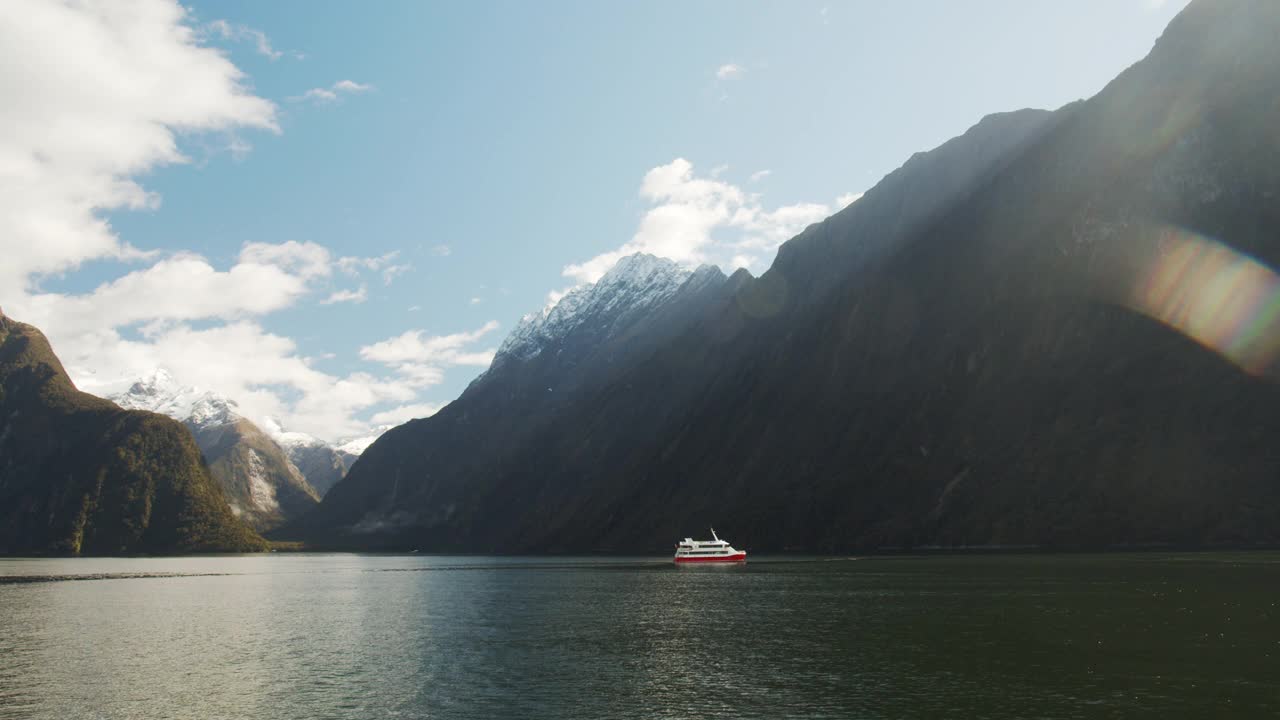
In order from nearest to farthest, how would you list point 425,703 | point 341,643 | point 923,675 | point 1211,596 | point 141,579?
1. point 425,703
2. point 923,675
3. point 341,643
4. point 1211,596
5. point 141,579

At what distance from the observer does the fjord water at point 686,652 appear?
49906 millimetres

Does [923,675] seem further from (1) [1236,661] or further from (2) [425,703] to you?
(2) [425,703]

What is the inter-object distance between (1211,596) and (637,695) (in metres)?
69.0

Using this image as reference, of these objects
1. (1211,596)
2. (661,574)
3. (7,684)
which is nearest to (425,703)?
(7,684)

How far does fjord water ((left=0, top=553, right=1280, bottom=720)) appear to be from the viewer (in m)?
49.9

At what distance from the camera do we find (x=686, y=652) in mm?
69375

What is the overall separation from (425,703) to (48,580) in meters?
169

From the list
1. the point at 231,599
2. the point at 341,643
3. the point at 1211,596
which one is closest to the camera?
the point at 341,643

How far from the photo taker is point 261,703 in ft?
171

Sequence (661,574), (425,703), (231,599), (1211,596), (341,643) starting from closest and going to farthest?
(425,703) < (341,643) < (1211,596) < (231,599) < (661,574)

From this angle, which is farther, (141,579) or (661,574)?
(141,579)

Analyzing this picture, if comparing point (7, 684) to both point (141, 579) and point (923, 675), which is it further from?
point (141, 579)

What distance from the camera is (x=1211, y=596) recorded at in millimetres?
90875

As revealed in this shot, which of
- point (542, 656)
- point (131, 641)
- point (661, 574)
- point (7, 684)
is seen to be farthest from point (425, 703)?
point (661, 574)
